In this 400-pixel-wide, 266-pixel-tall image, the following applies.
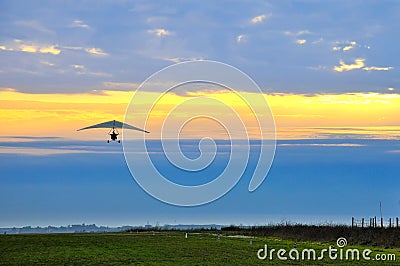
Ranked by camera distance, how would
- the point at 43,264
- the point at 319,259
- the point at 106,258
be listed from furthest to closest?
the point at 319,259, the point at 106,258, the point at 43,264

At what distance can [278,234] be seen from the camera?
7850 centimetres

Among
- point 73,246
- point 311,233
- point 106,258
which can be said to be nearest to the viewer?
point 106,258

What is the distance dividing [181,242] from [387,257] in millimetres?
18079

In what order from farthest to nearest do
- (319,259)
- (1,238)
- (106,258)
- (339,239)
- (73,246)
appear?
(339,239), (1,238), (73,246), (319,259), (106,258)

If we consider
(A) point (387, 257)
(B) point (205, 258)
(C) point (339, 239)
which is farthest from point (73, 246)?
(C) point (339, 239)

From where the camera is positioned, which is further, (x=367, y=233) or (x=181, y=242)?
(x=367, y=233)

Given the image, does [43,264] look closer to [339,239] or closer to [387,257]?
[387,257]

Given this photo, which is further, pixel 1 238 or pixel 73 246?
pixel 1 238

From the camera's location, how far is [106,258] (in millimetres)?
42594

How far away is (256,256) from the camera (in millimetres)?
47938

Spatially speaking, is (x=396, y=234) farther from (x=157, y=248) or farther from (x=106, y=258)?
(x=106, y=258)

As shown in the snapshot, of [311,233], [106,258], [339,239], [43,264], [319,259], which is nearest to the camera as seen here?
[43,264]

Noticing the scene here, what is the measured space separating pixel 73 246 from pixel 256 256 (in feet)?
43.7

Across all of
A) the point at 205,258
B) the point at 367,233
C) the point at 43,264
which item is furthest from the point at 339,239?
the point at 43,264
